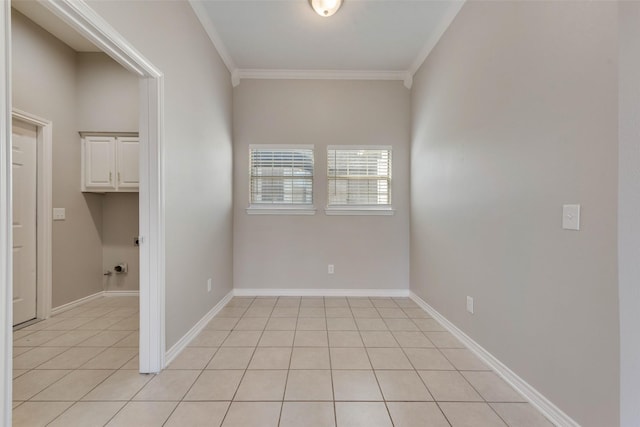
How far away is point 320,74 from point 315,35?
710 millimetres

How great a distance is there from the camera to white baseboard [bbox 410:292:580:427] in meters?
1.38

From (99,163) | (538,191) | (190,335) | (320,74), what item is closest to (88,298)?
(99,163)

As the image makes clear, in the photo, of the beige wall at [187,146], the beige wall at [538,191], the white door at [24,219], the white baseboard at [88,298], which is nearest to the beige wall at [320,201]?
the beige wall at [187,146]

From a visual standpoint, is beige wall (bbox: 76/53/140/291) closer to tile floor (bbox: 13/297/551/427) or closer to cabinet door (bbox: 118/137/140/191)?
cabinet door (bbox: 118/137/140/191)

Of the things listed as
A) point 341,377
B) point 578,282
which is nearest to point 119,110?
point 341,377

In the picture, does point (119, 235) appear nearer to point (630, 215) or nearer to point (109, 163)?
point (109, 163)

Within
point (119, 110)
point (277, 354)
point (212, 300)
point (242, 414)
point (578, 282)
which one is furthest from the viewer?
point (119, 110)

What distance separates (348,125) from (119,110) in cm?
285

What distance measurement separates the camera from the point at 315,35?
→ 2.80 meters

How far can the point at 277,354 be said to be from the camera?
6.86 feet

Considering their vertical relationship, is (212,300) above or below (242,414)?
above

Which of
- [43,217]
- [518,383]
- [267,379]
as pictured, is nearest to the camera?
[518,383]

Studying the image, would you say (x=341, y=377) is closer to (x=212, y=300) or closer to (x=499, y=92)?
(x=212, y=300)

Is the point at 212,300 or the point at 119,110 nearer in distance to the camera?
the point at 212,300
